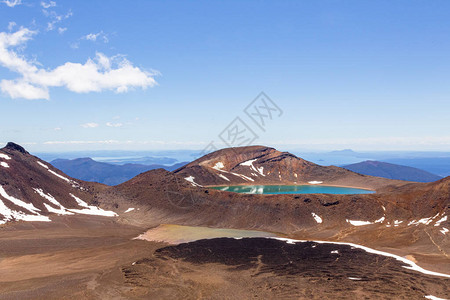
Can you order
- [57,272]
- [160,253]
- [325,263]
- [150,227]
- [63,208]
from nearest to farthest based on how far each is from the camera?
[57,272] → [325,263] → [160,253] → [150,227] → [63,208]

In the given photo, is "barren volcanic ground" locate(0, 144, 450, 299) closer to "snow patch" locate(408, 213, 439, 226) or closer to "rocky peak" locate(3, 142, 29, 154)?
"snow patch" locate(408, 213, 439, 226)

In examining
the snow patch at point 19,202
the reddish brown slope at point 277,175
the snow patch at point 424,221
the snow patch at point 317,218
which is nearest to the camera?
the snow patch at point 424,221

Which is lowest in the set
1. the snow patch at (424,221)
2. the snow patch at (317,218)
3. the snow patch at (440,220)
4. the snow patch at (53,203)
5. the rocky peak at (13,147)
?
the snow patch at (317,218)

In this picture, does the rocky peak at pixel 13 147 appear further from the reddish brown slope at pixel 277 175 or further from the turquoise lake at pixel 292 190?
the turquoise lake at pixel 292 190

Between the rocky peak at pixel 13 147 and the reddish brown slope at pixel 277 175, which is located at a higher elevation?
the rocky peak at pixel 13 147

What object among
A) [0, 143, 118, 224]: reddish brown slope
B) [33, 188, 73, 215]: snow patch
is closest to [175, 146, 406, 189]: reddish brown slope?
[0, 143, 118, 224]: reddish brown slope

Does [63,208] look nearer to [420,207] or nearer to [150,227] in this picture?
[150,227]

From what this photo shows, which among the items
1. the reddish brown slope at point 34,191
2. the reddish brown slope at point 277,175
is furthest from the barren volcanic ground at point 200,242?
the reddish brown slope at point 277,175

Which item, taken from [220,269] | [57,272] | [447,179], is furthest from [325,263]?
[447,179]
